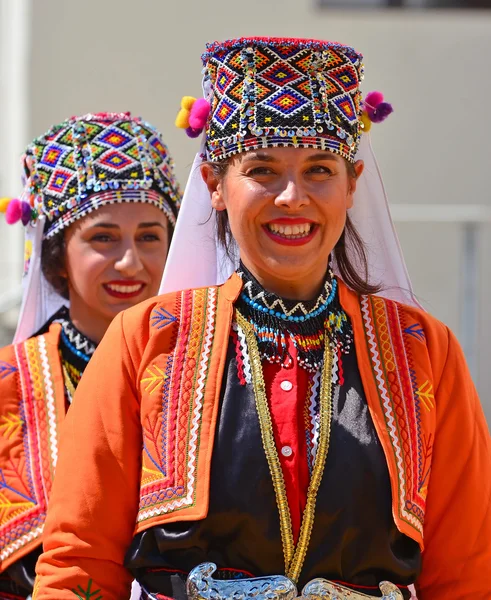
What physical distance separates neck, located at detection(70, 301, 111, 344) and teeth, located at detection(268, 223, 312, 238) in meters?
1.06

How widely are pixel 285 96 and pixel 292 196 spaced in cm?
26

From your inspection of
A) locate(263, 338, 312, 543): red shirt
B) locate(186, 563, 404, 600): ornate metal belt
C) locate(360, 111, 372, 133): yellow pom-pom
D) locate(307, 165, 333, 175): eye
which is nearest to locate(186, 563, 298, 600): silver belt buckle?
locate(186, 563, 404, 600): ornate metal belt

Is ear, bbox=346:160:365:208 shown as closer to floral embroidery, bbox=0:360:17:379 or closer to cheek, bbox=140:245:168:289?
cheek, bbox=140:245:168:289

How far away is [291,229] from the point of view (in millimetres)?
2631

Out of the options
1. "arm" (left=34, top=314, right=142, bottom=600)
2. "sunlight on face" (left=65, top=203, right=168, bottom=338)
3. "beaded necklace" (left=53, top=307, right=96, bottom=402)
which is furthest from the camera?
"sunlight on face" (left=65, top=203, right=168, bottom=338)

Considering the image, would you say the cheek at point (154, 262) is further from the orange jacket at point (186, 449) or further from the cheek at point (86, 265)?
the orange jacket at point (186, 449)

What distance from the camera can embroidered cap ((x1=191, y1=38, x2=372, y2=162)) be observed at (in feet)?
8.68

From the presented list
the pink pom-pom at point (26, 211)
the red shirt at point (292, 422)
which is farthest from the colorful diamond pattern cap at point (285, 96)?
the pink pom-pom at point (26, 211)

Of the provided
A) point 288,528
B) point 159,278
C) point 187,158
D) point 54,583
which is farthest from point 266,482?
point 187,158

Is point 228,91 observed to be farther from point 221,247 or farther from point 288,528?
point 288,528

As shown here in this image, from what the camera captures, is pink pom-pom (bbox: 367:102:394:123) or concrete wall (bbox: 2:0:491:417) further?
concrete wall (bbox: 2:0:491:417)

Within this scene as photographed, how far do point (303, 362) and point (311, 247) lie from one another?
28 cm

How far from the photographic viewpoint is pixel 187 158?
21.3 feet

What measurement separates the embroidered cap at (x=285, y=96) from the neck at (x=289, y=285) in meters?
0.31
